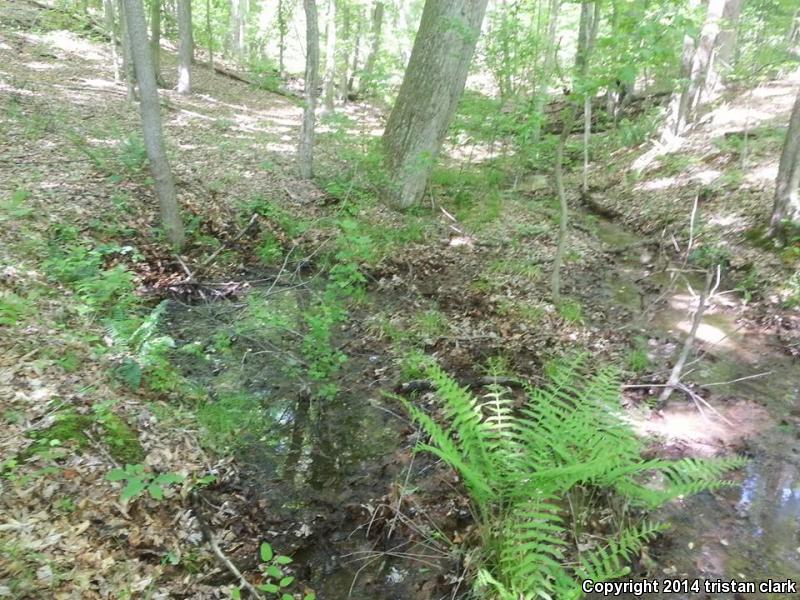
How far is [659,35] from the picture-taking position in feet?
15.4

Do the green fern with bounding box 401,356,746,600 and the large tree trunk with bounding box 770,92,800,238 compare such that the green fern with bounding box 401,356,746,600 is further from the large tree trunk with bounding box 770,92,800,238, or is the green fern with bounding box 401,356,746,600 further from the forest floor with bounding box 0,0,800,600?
the large tree trunk with bounding box 770,92,800,238

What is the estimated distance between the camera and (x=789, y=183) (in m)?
7.21

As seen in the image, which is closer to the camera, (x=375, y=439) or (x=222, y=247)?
(x=375, y=439)

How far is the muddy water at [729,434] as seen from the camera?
131 inches

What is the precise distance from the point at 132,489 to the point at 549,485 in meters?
2.49

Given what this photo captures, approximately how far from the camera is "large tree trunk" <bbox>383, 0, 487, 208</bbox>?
8.34 meters

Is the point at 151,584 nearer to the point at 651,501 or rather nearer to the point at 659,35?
the point at 651,501

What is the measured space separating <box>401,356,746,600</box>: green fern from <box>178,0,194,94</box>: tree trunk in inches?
553

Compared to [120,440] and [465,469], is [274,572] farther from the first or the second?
[120,440]

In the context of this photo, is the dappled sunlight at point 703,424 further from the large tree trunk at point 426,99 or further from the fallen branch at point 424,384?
the large tree trunk at point 426,99

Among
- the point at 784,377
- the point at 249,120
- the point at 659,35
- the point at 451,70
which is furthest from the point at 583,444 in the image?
the point at 249,120

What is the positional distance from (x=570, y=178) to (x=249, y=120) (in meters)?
8.94

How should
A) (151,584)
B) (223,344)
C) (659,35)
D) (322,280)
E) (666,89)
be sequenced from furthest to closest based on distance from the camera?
1. (666,89)
2. (322,280)
3. (223,344)
4. (659,35)
5. (151,584)

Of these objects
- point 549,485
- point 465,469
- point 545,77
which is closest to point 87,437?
point 465,469
